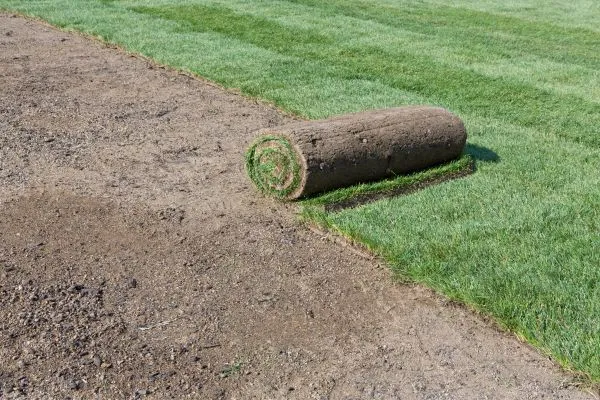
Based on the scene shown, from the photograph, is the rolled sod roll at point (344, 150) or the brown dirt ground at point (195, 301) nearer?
the brown dirt ground at point (195, 301)

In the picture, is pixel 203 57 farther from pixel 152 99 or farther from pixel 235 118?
pixel 235 118

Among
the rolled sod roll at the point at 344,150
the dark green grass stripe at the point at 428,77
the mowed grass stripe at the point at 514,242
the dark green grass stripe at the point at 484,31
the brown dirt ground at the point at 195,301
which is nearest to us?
the brown dirt ground at the point at 195,301

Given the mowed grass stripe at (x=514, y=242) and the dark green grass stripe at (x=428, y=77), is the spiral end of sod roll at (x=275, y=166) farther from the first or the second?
the dark green grass stripe at (x=428, y=77)

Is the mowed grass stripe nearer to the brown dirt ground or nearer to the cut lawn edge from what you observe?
the cut lawn edge

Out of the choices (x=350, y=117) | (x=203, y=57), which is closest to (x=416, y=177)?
(x=350, y=117)

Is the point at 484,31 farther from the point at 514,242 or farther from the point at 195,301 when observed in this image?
the point at 195,301

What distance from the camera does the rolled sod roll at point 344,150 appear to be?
18.8 ft

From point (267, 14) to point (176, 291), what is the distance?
986 centimetres

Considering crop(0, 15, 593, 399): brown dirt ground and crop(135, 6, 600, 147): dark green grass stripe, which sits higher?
crop(135, 6, 600, 147): dark green grass stripe

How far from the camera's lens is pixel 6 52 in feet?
34.4

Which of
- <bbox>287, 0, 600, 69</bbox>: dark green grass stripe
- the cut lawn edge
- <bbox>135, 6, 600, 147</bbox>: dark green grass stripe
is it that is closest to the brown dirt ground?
the cut lawn edge

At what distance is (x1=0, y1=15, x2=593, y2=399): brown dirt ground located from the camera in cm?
383

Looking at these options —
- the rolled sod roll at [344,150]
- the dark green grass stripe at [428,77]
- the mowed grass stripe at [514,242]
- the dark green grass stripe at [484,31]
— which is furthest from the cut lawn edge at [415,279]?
the dark green grass stripe at [484,31]

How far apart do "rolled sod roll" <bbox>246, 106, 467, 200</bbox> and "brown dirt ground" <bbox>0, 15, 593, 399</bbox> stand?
26 cm
